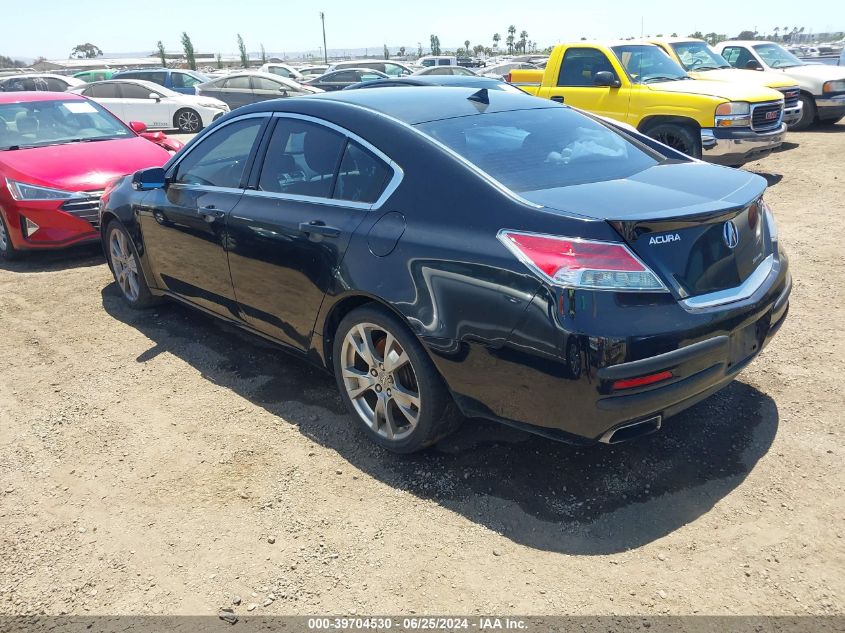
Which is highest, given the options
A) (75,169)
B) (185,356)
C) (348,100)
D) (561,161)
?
(348,100)

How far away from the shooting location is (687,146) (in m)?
9.20

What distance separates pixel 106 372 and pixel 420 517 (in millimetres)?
2630

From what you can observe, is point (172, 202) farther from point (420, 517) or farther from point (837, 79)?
point (837, 79)

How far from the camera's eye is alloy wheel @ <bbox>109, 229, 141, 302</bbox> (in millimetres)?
5426

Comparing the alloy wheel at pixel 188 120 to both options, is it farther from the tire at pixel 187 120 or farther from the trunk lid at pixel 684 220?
the trunk lid at pixel 684 220

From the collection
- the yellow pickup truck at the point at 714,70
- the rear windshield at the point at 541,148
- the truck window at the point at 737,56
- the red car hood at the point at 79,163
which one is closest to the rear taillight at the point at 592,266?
the rear windshield at the point at 541,148

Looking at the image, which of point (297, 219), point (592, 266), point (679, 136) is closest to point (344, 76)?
point (679, 136)

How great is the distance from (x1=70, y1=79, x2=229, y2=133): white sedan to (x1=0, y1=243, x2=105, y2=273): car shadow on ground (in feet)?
30.7

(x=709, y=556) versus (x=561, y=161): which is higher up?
(x=561, y=161)

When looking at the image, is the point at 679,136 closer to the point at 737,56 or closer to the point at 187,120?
the point at 737,56

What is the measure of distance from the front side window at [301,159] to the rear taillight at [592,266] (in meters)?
1.36

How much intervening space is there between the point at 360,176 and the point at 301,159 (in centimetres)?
55

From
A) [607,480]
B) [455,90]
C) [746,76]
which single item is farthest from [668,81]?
[607,480]

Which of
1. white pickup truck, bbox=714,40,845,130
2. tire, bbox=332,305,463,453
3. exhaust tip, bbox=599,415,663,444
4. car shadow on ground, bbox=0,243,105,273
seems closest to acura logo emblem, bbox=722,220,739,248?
exhaust tip, bbox=599,415,663,444
